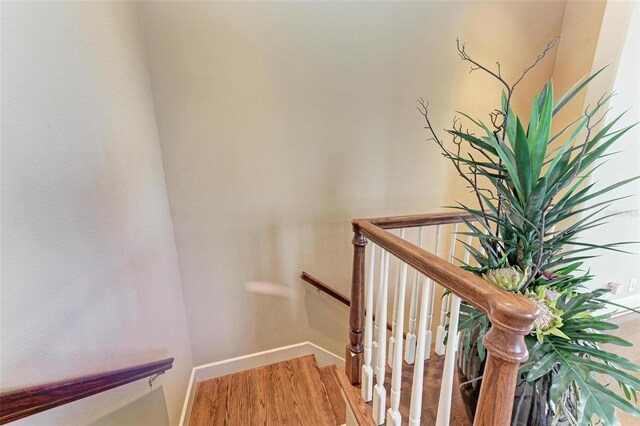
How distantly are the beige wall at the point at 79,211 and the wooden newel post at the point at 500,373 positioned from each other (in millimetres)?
1105

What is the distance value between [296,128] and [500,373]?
1798mm

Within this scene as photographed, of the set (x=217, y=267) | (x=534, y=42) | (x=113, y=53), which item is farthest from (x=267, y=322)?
(x=534, y=42)

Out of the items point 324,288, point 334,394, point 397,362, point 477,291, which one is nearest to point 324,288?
point 324,288

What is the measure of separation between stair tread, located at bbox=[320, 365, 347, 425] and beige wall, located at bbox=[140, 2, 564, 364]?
215 millimetres

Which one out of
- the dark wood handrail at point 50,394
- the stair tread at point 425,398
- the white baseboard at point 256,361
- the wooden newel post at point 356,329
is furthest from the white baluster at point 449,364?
the white baseboard at point 256,361

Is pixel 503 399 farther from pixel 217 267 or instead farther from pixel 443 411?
pixel 217 267

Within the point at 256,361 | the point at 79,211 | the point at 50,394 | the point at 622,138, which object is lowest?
the point at 256,361

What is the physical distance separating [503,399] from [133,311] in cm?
140

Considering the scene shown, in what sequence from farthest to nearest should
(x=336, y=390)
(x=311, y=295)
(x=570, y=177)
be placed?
(x=311, y=295), (x=336, y=390), (x=570, y=177)

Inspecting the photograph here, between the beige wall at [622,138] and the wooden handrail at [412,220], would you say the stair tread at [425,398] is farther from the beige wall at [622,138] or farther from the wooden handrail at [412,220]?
the beige wall at [622,138]

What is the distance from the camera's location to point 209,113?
1761 mm

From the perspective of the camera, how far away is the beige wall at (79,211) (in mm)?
633

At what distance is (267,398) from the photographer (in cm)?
195

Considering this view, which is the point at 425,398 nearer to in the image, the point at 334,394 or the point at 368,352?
the point at 368,352
